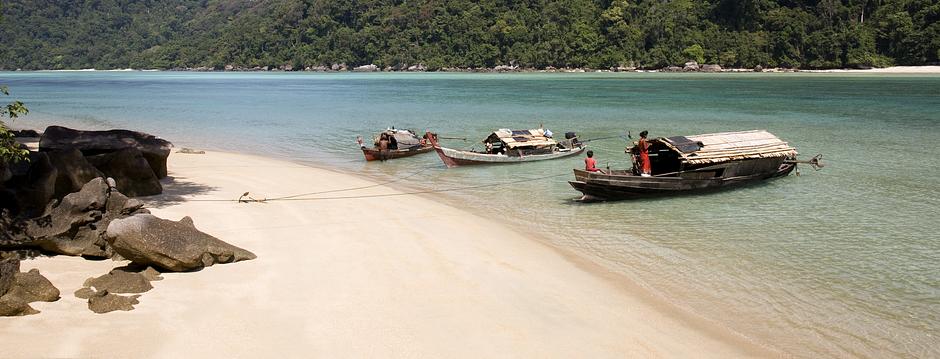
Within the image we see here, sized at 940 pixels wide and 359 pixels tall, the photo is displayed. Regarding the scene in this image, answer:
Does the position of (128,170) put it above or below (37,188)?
below

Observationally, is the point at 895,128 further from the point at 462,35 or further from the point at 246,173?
the point at 462,35

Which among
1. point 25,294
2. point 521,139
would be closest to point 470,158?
point 521,139

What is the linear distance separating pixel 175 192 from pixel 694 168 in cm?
1442

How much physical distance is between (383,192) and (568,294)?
1003cm

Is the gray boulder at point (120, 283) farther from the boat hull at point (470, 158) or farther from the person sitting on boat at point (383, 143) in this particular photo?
the person sitting on boat at point (383, 143)

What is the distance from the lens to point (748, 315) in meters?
10.2

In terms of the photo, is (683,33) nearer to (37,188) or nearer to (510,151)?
(510,151)

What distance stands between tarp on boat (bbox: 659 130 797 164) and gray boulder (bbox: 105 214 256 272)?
44.9 ft

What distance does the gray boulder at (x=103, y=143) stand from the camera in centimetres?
1597

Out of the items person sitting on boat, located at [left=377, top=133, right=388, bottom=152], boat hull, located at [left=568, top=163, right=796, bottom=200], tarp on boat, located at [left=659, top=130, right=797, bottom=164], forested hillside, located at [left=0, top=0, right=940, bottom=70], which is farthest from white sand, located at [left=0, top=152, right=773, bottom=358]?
forested hillside, located at [left=0, top=0, right=940, bottom=70]

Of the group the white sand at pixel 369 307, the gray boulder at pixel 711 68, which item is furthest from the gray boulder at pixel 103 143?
the gray boulder at pixel 711 68

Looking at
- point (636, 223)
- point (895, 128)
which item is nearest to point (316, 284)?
point (636, 223)

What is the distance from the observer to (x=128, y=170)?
1544 cm

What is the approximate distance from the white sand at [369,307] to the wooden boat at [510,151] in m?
10.8
